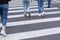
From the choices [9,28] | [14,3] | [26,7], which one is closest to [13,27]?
[9,28]

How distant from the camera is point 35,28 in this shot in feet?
26.9

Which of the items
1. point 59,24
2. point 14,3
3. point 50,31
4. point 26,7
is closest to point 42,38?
point 50,31

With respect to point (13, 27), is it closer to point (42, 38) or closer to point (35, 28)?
point (35, 28)

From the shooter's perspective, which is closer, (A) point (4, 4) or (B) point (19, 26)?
(A) point (4, 4)

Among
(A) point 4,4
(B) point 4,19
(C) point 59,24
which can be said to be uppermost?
(A) point 4,4

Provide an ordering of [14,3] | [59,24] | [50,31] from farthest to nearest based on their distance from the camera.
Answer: [14,3] → [59,24] → [50,31]

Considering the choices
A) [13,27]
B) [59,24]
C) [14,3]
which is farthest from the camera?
[14,3]

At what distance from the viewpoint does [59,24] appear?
9000mm

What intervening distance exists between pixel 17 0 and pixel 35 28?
8.84 meters

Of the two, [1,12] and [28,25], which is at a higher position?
[1,12]

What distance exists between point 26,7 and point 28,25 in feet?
5.68

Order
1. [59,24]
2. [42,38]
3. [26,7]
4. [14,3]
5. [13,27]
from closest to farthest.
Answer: [42,38]
[13,27]
[59,24]
[26,7]
[14,3]

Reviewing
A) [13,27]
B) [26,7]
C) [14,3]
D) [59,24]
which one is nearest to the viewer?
[13,27]

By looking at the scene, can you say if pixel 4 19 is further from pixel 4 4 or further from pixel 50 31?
pixel 50 31
